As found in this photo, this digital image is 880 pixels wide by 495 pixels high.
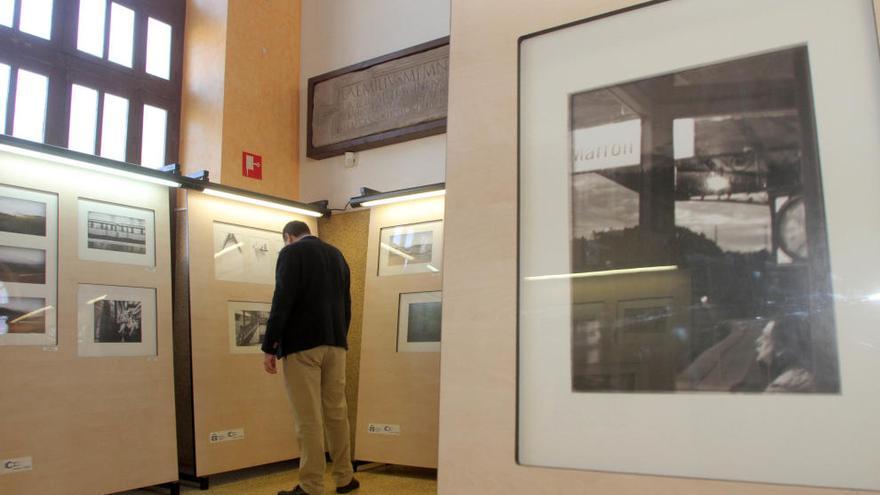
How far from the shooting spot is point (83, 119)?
4.06 m

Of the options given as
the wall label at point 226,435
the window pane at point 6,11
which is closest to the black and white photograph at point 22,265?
the wall label at point 226,435

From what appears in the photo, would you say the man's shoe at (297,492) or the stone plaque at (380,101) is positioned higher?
the stone plaque at (380,101)

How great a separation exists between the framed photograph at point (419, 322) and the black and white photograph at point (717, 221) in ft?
10.2

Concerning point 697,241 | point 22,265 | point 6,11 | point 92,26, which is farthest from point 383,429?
point 697,241

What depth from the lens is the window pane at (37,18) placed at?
3.86 metres

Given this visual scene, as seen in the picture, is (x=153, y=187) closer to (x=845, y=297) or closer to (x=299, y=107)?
(x=299, y=107)

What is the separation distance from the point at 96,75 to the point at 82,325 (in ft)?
5.83

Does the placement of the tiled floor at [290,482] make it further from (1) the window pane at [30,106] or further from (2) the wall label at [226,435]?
(1) the window pane at [30,106]

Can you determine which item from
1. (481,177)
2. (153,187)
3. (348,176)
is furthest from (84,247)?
(481,177)

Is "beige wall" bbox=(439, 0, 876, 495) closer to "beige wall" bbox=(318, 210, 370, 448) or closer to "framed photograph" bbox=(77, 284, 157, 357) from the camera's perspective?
"framed photograph" bbox=(77, 284, 157, 357)

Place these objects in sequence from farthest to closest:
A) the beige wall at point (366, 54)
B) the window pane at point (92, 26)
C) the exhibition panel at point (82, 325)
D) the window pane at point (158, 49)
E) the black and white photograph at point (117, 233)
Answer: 1. the window pane at point (158, 49)
2. the beige wall at point (366, 54)
3. the window pane at point (92, 26)
4. the black and white photograph at point (117, 233)
5. the exhibition panel at point (82, 325)

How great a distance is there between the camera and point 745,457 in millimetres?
677

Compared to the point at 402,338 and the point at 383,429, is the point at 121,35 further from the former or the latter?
the point at 383,429

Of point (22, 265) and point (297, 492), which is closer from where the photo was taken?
point (22, 265)
